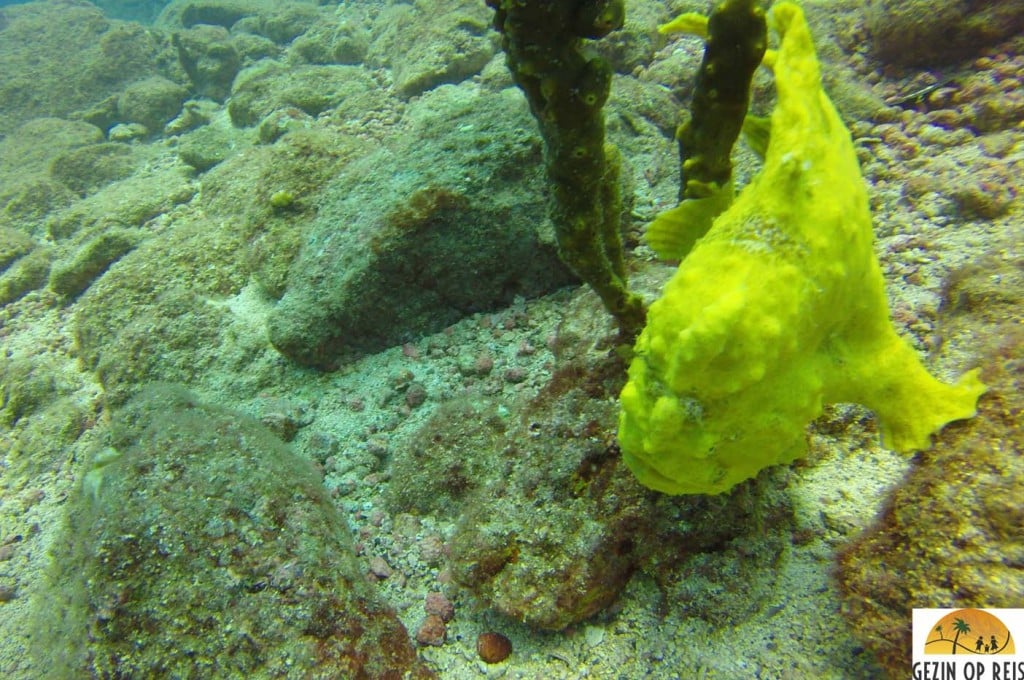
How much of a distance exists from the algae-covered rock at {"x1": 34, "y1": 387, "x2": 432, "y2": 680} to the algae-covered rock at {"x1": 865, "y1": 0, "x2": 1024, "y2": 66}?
6034mm

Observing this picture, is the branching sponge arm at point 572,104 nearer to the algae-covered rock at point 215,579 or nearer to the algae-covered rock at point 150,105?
the algae-covered rock at point 215,579

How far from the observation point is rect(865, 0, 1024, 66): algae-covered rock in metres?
3.79

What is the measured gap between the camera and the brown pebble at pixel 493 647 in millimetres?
2250

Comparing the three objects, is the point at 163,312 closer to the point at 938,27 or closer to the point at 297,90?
the point at 297,90

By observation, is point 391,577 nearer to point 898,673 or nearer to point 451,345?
point 451,345

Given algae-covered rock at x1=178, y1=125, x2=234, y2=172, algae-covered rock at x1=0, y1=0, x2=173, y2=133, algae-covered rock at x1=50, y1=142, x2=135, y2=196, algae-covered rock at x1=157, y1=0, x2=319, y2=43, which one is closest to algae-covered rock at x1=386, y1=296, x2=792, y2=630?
algae-covered rock at x1=178, y1=125, x2=234, y2=172

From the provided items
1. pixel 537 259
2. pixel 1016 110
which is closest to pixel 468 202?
pixel 537 259

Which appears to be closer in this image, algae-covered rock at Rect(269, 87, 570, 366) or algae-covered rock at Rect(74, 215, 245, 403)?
algae-covered rock at Rect(269, 87, 570, 366)

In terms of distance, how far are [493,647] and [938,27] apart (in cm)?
582

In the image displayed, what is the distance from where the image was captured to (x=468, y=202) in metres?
3.54

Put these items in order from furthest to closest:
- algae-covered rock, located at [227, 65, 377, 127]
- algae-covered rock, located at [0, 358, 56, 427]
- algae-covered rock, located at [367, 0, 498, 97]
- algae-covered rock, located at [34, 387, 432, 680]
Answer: algae-covered rock, located at [227, 65, 377, 127]
algae-covered rock, located at [367, 0, 498, 97]
algae-covered rock, located at [0, 358, 56, 427]
algae-covered rock, located at [34, 387, 432, 680]

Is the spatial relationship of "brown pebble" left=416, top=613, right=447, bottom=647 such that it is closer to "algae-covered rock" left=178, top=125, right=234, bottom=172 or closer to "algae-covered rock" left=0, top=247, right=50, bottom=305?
"algae-covered rock" left=0, top=247, right=50, bottom=305

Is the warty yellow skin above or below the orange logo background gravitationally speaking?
above

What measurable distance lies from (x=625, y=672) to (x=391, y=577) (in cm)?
137
